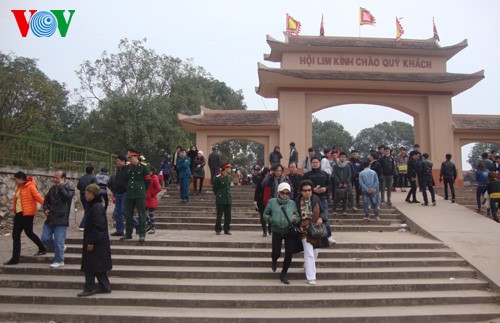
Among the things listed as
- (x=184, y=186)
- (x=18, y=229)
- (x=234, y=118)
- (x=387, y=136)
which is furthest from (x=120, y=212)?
(x=387, y=136)

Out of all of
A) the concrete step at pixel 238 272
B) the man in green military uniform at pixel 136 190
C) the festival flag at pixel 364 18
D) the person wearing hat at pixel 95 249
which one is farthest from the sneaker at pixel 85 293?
the festival flag at pixel 364 18

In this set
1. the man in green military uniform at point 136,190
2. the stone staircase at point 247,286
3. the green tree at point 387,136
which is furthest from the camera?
the green tree at point 387,136

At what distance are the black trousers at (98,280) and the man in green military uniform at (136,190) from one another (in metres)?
1.80

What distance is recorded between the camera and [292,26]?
18031 millimetres

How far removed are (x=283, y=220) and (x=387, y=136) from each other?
56827 mm

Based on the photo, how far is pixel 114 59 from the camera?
1065 inches

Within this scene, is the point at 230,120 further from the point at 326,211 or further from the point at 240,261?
the point at 240,261

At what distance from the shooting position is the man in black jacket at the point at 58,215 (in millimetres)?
6562

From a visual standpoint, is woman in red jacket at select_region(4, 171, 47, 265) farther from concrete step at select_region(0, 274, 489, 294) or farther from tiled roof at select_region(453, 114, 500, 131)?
tiled roof at select_region(453, 114, 500, 131)

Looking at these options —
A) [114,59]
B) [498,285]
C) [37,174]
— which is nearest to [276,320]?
[498,285]

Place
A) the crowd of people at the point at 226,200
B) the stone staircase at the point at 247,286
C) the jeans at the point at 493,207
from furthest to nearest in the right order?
the jeans at the point at 493,207, the crowd of people at the point at 226,200, the stone staircase at the point at 247,286

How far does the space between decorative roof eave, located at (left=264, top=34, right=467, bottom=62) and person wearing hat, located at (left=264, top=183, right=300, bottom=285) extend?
39.1 feet

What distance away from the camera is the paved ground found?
719cm

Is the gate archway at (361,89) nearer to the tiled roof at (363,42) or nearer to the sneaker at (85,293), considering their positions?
the tiled roof at (363,42)
